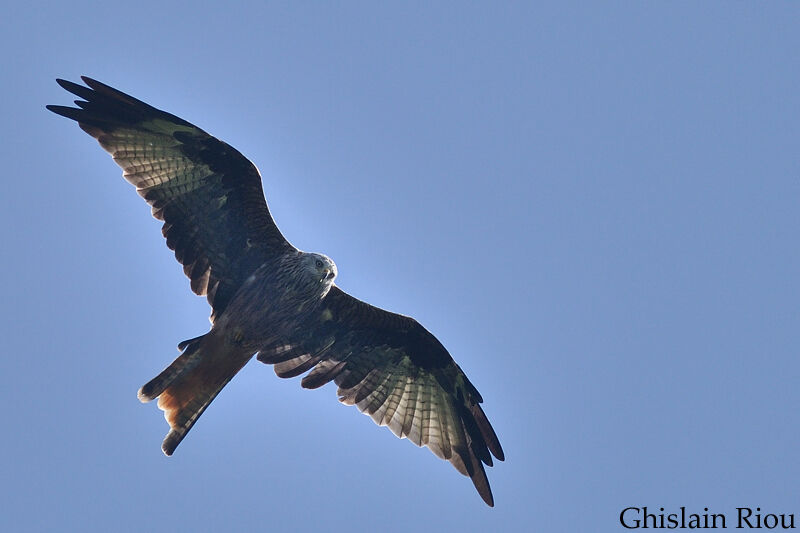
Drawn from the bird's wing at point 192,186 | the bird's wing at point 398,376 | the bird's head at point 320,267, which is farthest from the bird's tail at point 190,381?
the bird's head at point 320,267

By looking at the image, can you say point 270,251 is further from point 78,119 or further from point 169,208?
point 78,119

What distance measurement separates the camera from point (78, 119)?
13.0 meters

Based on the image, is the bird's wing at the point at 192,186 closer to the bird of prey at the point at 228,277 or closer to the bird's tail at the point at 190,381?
the bird of prey at the point at 228,277

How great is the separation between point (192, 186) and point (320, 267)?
5.84 feet

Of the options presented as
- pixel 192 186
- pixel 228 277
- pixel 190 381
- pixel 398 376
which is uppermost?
pixel 192 186

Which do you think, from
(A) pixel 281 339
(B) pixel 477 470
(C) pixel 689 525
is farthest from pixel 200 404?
(C) pixel 689 525

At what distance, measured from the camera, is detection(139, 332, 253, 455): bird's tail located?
13.1 m

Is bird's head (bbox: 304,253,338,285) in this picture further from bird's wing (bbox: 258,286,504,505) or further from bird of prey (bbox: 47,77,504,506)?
bird's wing (bbox: 258,286,504,505)

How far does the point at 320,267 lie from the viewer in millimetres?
13117

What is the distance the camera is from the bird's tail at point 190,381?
43.0 ft

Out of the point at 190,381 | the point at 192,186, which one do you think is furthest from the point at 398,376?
the point at 192,186

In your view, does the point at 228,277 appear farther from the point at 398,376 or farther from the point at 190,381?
the point at 398,376

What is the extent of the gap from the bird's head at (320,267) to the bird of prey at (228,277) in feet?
0.04

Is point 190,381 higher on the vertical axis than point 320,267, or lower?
lower
